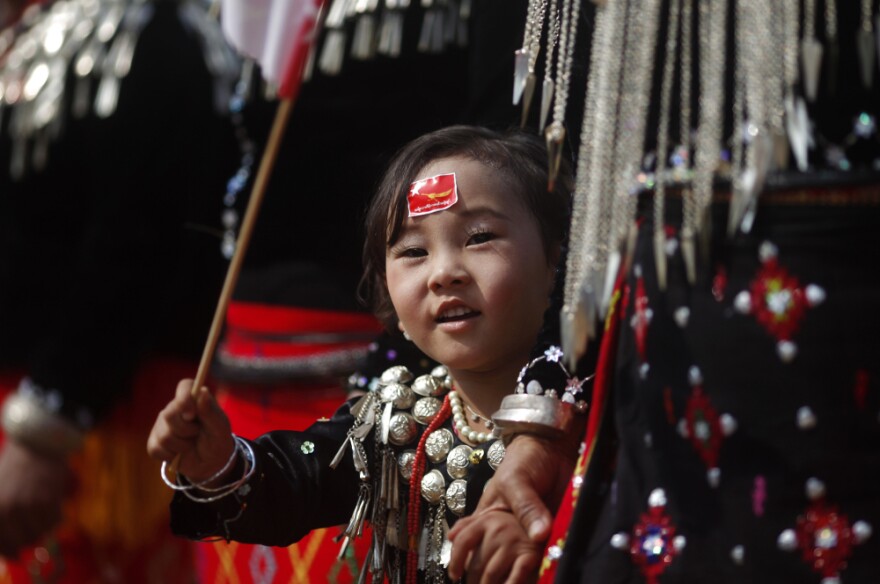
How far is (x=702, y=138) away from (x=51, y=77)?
219 centimetres

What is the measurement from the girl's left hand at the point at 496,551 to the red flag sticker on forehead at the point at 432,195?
41 cm

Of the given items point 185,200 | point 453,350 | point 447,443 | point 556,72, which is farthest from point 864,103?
point 185,200

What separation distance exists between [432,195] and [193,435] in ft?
1.32

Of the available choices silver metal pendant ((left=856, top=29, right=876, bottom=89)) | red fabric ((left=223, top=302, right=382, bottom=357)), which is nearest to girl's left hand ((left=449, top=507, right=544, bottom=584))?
silver metal pendant ((left=856, top=29, right=876, bottom=89))

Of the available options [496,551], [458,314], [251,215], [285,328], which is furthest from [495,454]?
[285,328]

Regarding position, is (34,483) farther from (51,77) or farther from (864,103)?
(864,103)

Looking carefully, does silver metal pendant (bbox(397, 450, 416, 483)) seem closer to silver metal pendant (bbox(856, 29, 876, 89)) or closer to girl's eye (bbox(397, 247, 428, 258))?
girl's eye (bbox(397, 247, 428, 258))

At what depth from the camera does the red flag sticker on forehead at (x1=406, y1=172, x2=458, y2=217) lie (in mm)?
1676

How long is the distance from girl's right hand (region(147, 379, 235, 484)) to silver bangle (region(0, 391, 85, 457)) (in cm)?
131

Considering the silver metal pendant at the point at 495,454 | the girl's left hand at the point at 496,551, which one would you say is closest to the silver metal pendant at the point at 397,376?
the silver metal pendant at the point at 495,454

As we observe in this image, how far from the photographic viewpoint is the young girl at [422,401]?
64.7 inches

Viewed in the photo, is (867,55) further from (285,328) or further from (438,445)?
(285,328)

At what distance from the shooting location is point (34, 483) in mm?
2828

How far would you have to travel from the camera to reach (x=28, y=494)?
2.82 m
